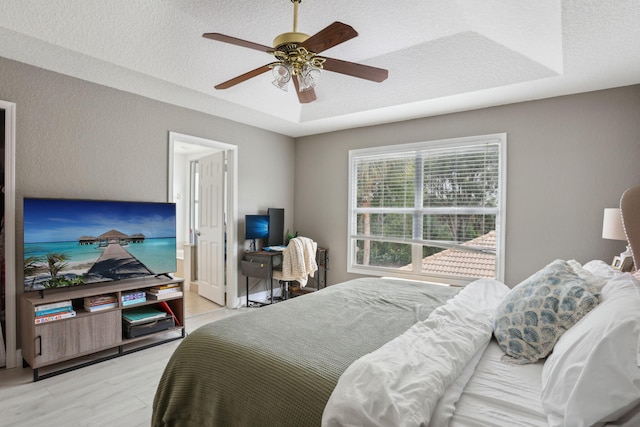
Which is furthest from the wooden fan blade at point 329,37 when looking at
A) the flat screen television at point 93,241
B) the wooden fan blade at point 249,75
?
the flat screen television at point 93,241

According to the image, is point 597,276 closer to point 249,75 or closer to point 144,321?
point 249,75

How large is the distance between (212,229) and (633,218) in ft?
14.1

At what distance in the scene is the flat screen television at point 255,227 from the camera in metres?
4.52

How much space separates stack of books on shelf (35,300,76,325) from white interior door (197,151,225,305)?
1932 mm

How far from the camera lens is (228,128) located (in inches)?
173

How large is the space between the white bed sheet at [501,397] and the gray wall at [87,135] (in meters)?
3.32

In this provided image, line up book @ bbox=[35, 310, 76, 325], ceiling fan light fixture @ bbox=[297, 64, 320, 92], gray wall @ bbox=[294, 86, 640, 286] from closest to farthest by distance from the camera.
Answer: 1. ceiling fan light fixture @ bbox=[297, 64, 320, 92]
2. book @ bbox=[35, 310, 76, 325]
3. gray wall @ bbox=[294, 86, 640, 286]

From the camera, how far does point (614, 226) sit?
8.77 ft

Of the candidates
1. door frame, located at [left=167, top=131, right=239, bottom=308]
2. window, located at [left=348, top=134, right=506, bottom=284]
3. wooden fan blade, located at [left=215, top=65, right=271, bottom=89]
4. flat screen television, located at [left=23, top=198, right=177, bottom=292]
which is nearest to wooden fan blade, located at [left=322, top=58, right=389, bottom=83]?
wooden fan blade, located at [left=215, top=65, right=271, bottom=89]

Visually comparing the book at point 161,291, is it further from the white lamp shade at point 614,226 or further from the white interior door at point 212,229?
the white lamp shade at point 614,226

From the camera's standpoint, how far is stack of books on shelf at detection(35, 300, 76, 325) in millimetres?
2566

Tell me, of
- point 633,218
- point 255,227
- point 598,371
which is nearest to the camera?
point 598,371

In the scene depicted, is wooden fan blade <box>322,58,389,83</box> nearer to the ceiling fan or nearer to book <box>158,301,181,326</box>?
the ceiling fan

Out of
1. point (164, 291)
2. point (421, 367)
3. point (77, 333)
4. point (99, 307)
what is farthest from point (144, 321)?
point (421, 367)
